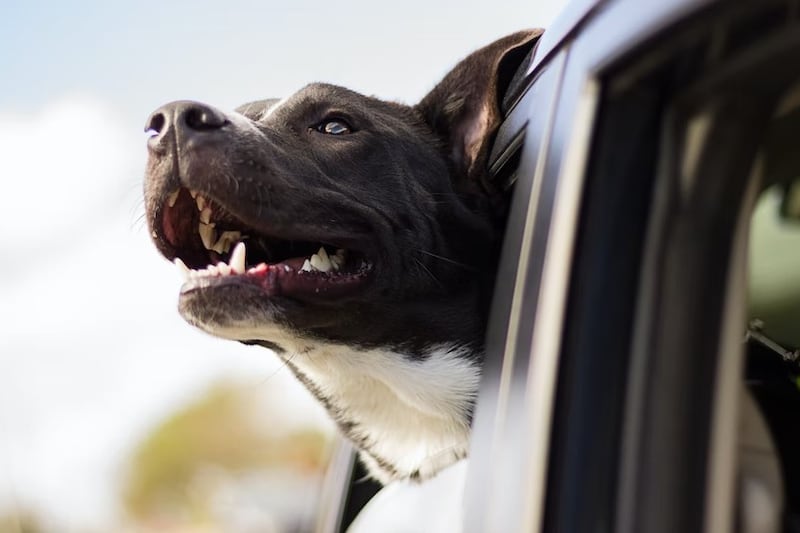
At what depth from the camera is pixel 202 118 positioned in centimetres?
248

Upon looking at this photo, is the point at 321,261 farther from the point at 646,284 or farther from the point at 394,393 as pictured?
the point at 646,284

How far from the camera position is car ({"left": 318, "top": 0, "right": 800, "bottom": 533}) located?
122cm

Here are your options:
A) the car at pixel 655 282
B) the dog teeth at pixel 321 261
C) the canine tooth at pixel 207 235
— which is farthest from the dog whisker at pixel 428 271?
the car at pixel 655 282

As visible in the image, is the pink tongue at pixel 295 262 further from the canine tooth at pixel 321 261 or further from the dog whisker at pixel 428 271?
the dog whisker at pixel 428 271

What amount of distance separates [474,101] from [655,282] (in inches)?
63.0

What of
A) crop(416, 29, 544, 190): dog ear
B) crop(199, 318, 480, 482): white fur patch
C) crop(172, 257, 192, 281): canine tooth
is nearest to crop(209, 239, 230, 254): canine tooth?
crop(172, 257, 192, 281): canine tooth

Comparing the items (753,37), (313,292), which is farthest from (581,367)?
(313,292)

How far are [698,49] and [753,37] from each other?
0.09 m

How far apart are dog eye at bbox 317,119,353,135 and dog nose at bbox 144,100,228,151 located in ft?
1.57

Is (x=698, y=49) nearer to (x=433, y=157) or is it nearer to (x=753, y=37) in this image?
(x=753, y=37)

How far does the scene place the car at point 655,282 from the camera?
4.01ft

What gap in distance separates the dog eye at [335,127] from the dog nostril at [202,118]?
46 cm

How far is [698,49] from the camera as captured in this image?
120 cm

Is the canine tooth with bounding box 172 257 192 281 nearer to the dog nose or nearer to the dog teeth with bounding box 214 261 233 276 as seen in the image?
the dog teeth with bounding box 214 261 233 276
